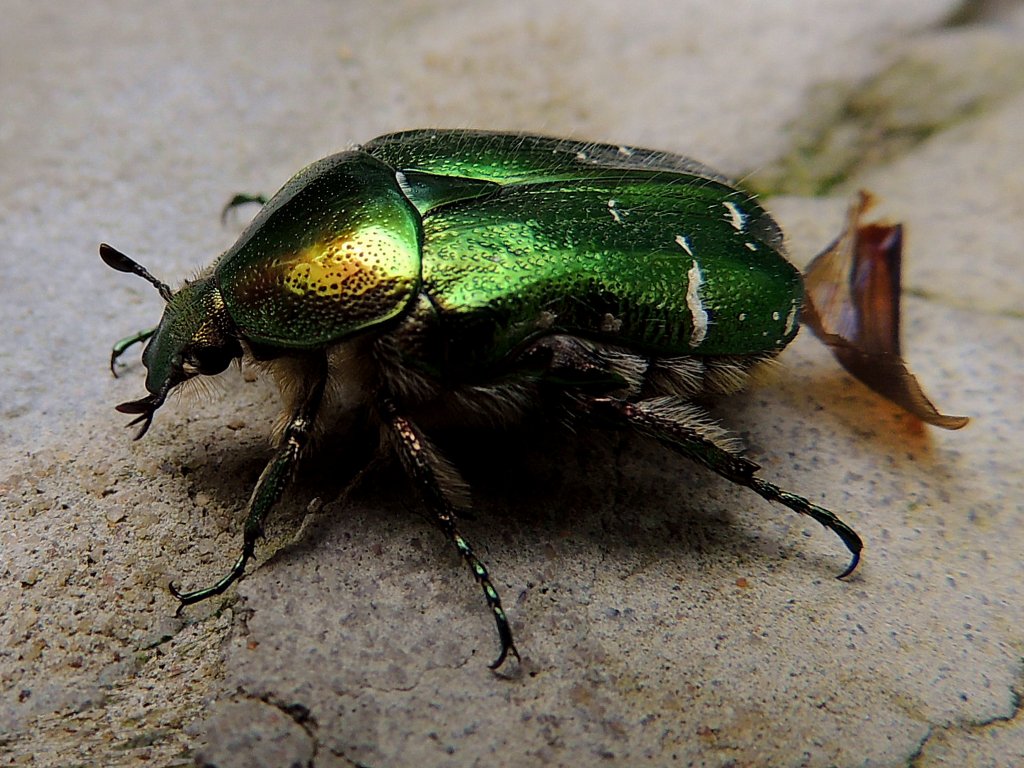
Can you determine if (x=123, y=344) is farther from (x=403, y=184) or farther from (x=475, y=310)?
(x=475, y=310)

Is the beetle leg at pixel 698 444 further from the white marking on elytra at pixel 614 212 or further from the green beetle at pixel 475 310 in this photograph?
the white marking on elytra at pixel 614 212

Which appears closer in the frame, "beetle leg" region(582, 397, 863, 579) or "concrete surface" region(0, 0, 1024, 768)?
"concrete surface" region(0, 0, 1024, 768)

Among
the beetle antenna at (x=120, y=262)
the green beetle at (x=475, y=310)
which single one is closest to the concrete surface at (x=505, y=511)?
the green beetle at (x=475, y=310)

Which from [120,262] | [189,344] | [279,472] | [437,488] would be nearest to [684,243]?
[437,488]

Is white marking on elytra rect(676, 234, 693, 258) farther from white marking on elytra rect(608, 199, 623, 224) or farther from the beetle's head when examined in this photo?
the beetle's head

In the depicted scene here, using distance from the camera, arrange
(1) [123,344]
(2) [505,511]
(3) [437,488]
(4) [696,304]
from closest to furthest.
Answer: (3) [437,488] → (4) [696,304] → (2) [505,511] → (1) [123,344]

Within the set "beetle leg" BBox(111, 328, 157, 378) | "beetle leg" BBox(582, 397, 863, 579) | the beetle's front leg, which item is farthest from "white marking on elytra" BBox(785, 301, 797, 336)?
"beetle leg" BBox(111, 328, 157, 378)

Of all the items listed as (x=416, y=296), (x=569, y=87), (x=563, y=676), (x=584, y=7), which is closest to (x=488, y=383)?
(x=416, y=296)
